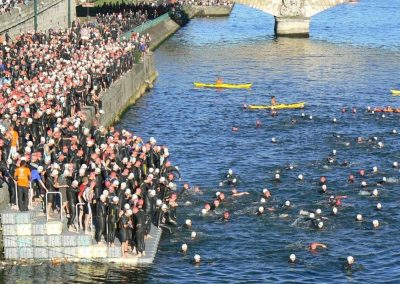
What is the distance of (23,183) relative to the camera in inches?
1837

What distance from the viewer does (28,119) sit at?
57406 millimetres

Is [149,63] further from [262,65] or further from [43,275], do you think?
[43,275]

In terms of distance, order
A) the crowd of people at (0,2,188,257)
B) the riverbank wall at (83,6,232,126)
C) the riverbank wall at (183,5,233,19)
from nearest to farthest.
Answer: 1. the crowd of people at (0,2,188,257)
2. the riverbank wall at (83,6,232,126)
3. the riverbank wall at (183,5,233,19)

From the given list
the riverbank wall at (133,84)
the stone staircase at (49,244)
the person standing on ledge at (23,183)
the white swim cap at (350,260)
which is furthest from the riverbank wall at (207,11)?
the stone staircase at (49,244)

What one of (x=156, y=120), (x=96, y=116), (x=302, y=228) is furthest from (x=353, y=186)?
(x=156, y=120)

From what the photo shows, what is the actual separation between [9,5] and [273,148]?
3293 cm

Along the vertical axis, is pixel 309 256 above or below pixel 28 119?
below

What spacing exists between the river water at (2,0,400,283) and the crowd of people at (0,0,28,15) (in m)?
14.3

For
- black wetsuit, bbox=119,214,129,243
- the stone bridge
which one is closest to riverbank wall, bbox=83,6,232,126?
the stone bridge

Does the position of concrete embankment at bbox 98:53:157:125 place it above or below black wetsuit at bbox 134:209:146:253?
below

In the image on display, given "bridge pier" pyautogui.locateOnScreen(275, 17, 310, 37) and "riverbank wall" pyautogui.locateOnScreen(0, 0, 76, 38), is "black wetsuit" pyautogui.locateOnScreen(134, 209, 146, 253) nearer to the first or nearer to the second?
"riverbank wall" pyautogui.locateOnScreen(0, 0, 76, 38)

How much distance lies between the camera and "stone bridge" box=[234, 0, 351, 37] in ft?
461

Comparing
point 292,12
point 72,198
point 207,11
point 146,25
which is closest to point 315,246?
point 72,198

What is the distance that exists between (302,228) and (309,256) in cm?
420
